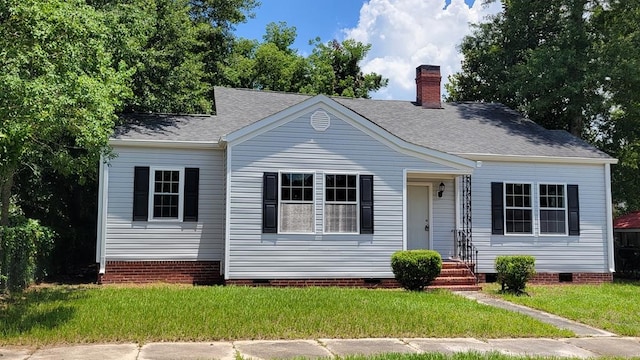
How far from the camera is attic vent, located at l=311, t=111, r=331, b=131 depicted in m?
13.2

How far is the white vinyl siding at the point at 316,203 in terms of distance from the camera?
12820 mm

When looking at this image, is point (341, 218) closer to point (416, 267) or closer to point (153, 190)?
point (416, 267)

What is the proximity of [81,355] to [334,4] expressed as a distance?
1781 centimetres

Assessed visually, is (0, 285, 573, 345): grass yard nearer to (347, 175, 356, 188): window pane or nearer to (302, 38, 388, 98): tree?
(347, 175, 356, 188): window pane

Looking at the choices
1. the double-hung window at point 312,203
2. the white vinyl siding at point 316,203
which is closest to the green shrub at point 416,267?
the white vinyl siding at point 316,203

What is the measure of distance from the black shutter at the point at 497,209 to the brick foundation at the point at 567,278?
4.07 ft

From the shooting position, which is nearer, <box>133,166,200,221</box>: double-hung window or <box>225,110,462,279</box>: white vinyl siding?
<box>225,110,462,279</box>: white vinyl siding

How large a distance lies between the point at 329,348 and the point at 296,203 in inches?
251

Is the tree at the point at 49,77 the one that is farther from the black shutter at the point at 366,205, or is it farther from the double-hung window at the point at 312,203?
the black shutter at the point at 366,205

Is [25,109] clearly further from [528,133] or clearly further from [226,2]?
[226,2]

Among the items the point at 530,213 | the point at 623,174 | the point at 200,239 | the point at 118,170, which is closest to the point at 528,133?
the point at 530,213

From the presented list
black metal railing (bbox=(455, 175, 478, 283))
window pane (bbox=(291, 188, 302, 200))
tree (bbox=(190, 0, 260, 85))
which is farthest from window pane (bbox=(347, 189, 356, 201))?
tree (bbox=(190, 0, 260, 85))

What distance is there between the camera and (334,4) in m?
21.5

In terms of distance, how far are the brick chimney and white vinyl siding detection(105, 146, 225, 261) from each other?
7.97 metres
